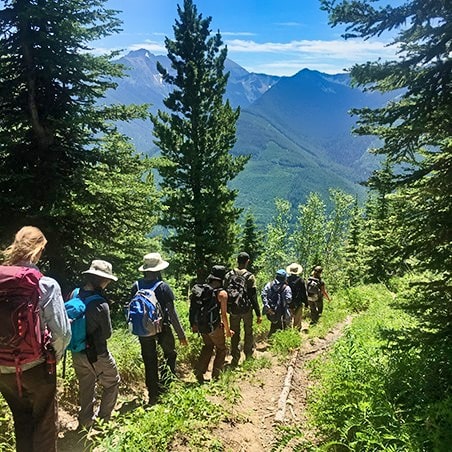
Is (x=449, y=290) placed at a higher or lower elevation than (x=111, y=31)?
lower

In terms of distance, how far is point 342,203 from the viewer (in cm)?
6650

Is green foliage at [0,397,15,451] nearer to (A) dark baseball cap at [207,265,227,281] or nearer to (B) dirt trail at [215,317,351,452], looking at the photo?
(B) dirt trail at [215,317,351,452]

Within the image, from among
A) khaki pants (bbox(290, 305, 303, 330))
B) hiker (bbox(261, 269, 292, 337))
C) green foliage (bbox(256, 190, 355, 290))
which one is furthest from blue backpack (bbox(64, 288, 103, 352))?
green foliage (bbox(256, 190, 355, 290))

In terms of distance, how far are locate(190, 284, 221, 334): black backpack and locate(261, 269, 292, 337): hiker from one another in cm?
394

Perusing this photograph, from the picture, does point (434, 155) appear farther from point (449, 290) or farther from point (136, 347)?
point (136, 347)

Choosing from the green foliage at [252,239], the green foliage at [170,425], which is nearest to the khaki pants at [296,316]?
the green foliage at [170,425]

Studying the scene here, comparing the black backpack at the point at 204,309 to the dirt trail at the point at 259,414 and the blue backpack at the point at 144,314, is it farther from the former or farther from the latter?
the dirt trail at the point at 259,414

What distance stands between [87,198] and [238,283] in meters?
4.95

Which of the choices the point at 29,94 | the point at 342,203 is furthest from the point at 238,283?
the point at 342,203

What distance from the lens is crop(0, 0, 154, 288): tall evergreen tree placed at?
10492mm

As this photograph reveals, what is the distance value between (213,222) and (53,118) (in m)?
12.9

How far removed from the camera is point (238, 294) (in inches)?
337

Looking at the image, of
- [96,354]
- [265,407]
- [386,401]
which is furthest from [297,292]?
[96,354]

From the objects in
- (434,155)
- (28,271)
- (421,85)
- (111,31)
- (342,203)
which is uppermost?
(111,31)
